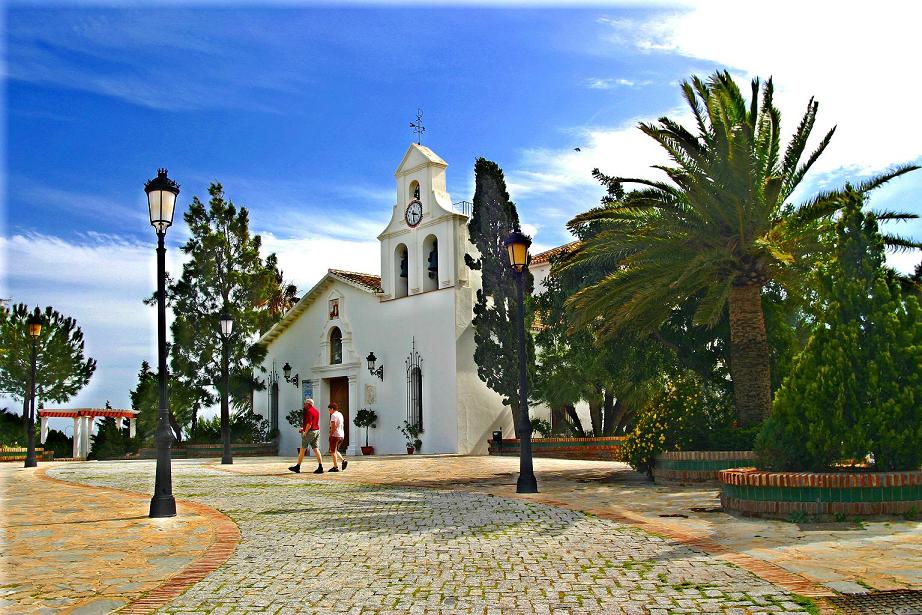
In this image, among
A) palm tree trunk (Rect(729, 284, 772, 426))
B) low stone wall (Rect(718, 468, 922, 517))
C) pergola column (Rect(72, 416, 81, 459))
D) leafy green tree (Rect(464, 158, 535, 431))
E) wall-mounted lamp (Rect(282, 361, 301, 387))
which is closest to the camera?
low stone wall (Rect(718, 468, 922, 517))

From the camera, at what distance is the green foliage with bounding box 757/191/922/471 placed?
9242 millimetres

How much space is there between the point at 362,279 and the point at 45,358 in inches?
864

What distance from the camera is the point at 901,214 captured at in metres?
13.9

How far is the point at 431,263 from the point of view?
28531mm

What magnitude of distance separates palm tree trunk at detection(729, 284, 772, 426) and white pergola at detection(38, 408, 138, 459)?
86.3 ft

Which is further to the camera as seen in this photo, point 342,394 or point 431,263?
point 342,394

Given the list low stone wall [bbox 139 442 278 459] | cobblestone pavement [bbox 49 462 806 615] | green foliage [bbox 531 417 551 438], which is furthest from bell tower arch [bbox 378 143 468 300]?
cobblestone pavement [bbox 49 462 806 615]

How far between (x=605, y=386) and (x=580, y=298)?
8.55 meters

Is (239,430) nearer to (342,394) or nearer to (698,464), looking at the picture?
(342,394)

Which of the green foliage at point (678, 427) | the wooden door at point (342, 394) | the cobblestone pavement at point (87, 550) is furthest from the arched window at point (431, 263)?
the cobblestone pavement at point (87, 550)

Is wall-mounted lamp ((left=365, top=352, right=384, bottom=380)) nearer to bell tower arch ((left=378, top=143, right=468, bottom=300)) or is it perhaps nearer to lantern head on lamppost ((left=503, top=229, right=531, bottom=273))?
bell tower arch ((left=378, top=143, right=468, bottom=300))

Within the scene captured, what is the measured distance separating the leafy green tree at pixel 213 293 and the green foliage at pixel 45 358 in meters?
13.4

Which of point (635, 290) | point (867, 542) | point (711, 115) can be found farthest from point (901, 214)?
point (867, 542)

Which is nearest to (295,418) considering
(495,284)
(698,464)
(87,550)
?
(495,284)
